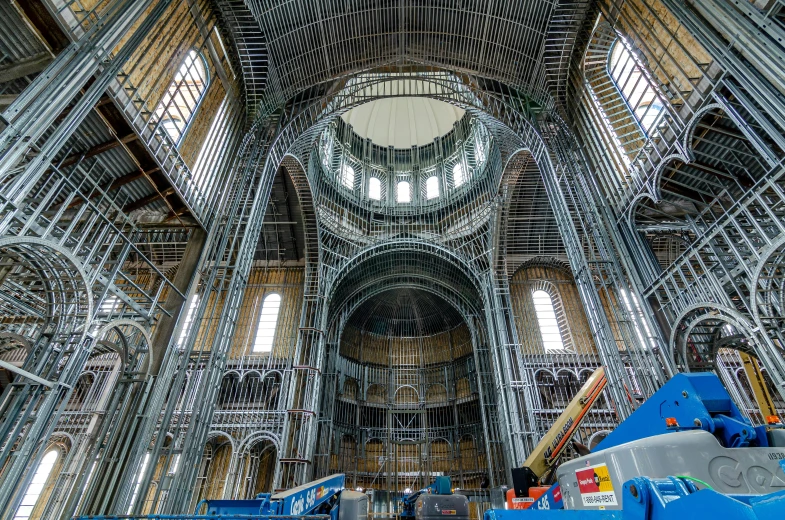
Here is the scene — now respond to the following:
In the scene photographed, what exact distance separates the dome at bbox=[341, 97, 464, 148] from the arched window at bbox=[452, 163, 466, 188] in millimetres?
4951

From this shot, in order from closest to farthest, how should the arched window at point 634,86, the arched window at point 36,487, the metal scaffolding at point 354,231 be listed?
1. the metal scaffolding at point 354,231
2. the arched window at point 634,86
3. the arched window at point 36,487

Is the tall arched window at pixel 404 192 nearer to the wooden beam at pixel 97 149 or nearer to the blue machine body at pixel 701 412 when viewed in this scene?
the wooden beam at pixel 97 149

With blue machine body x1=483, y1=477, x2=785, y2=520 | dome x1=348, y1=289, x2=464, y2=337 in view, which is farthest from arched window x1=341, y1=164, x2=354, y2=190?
blue machine body x1=483, y1=477, x2=785, y2=520

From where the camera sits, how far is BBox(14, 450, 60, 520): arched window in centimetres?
1909

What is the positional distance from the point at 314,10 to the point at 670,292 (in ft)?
56.5

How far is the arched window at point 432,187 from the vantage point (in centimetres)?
3319

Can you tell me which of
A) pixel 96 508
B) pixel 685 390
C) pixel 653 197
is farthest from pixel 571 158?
pixel 96 508

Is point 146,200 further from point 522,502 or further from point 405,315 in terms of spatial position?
point 405,315

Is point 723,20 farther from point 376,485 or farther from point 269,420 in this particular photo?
point 376,485

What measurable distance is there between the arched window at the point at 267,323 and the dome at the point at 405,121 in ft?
58.0

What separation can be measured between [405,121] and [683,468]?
38.2 m

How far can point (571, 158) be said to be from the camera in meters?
16.3

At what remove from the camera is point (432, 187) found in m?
33.7

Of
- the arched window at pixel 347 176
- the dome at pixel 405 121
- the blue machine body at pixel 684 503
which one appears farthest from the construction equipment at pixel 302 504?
the dome at pixel 405 121
